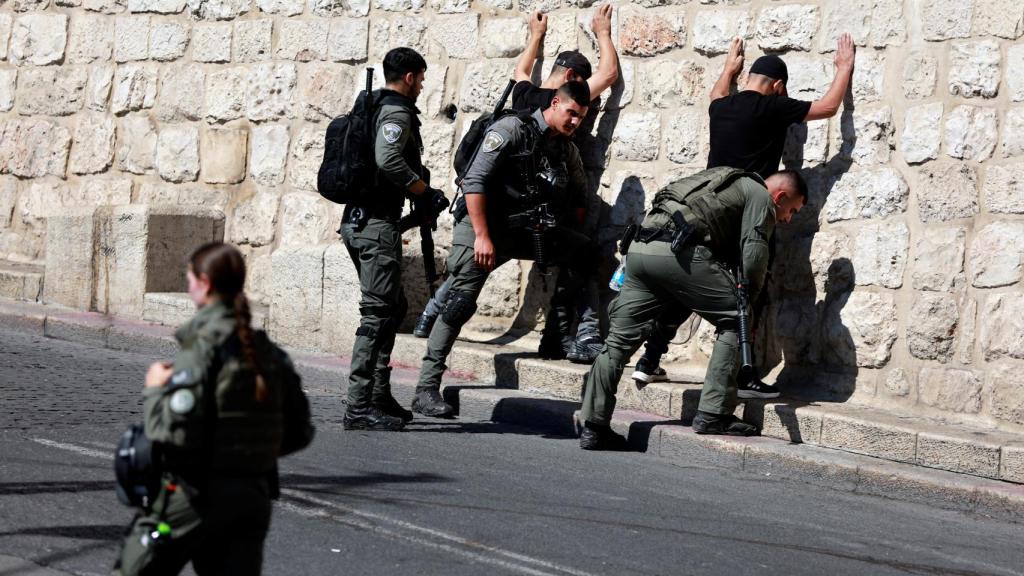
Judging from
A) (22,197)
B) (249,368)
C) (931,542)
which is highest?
(22,197)

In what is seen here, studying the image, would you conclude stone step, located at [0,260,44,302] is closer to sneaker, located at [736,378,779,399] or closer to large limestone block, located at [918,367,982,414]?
sneaker, located at [736,378,779,399]

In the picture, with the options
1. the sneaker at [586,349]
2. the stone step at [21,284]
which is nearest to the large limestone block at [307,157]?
the stone step at [21,284]

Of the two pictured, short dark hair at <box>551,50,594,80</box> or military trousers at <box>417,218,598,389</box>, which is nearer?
military trousers at <box>417,218,598,389</box>

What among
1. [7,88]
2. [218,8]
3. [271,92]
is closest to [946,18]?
[271,92]

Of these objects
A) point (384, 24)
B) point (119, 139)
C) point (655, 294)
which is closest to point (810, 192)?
point (655, 294)

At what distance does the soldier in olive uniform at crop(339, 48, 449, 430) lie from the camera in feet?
24.8

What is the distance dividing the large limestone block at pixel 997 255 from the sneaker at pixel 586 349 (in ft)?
7.62

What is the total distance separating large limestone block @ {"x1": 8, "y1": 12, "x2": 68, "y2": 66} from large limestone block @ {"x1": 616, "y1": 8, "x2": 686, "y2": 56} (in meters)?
6.17

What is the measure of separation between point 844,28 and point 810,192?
0.99m

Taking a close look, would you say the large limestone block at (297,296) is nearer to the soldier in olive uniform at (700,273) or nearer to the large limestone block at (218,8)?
the large limestone block at (218,8)

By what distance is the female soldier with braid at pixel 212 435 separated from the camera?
11.7ft

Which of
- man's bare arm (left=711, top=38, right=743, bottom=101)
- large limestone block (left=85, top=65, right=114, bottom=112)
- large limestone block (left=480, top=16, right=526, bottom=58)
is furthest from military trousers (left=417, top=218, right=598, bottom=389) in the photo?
large limestone block (left=85, top=65, right=114, bottom=112)

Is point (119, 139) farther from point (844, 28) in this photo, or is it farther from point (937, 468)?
point (937, 468)

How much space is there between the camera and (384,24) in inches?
428
